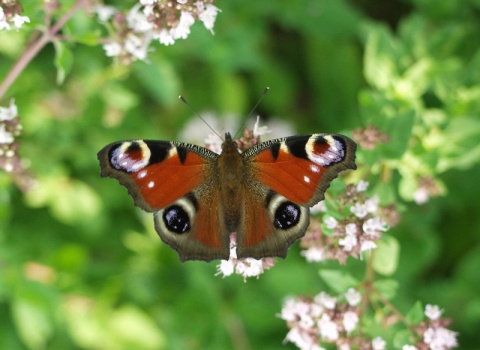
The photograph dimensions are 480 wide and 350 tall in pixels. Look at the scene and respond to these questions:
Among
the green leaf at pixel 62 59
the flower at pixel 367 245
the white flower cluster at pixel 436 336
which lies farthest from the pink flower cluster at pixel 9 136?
the white flower cluster at pixel 436 336

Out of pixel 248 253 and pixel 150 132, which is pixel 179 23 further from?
pixel 150 132

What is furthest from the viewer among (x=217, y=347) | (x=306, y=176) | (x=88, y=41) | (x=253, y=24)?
(x=253, y=24)

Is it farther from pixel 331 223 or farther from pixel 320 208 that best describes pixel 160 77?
pixel 331 223

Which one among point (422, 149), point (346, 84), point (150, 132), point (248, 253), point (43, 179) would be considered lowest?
point (248, 253)

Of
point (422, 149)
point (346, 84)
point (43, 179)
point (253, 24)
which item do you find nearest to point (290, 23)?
point (253, 24)

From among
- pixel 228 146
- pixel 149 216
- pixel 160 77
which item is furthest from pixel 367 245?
pixel 149 216

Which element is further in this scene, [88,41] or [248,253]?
[88,41]

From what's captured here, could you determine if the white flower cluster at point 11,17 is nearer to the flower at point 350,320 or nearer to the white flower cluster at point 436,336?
the flower at point 350,320
